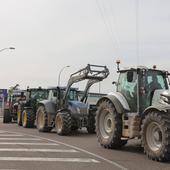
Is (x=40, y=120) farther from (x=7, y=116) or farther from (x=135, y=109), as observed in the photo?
(x=135, y=109)

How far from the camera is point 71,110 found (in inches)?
837

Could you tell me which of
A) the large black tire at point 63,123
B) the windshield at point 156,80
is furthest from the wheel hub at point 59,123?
the windshield at point 156,80

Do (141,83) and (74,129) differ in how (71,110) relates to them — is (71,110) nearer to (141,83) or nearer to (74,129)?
(74,129)

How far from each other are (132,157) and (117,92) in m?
3.05

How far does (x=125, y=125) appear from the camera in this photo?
14.4 metres

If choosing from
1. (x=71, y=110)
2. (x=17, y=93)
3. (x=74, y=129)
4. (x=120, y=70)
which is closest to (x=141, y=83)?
(x=120, y=70)

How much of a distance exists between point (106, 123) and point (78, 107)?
5.69 metres

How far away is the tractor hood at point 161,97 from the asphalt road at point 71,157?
163 cm

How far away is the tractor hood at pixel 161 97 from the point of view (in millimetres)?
12923

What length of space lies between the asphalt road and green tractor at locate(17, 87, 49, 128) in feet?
30.4

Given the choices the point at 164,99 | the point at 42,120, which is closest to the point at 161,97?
Result: the point at 164,99

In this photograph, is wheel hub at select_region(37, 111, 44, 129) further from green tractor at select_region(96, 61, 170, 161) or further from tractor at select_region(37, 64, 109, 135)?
green tractor at select_region(96, 61, 170, 161)

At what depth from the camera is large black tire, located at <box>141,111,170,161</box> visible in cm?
1185

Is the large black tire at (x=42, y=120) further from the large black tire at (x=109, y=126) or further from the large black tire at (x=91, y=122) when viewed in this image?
the large black tire at (x=109, y=126)
